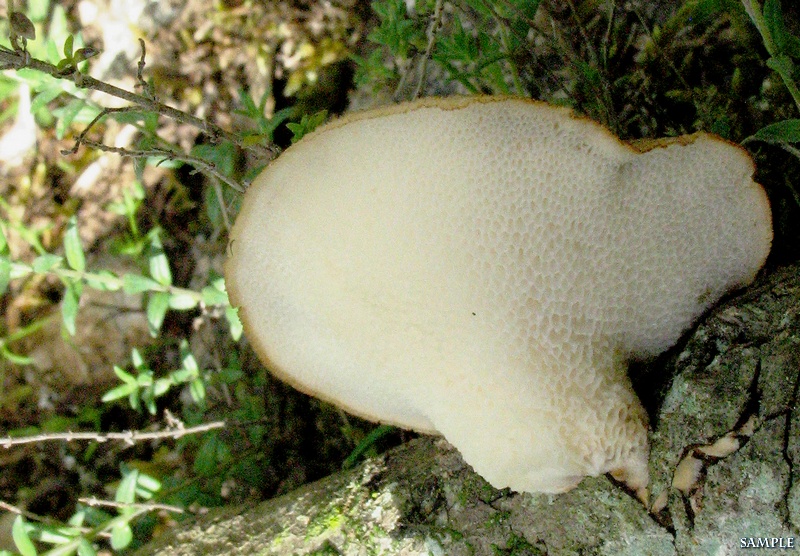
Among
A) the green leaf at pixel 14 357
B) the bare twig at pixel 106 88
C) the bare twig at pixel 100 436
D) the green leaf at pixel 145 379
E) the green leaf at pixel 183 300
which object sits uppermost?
the bare twig at pixel 106 88

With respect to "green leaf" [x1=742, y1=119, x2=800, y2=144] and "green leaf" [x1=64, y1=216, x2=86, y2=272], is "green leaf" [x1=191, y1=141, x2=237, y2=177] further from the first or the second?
"green leaf" [x1=742, y1=119, x2=800, y2=144]

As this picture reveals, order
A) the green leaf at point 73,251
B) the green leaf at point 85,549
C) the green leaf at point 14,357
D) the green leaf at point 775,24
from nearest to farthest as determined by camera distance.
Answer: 1. the green leaf at point 775,24
2. the green leaf at point 85,549
3. the green leaf at point 73,251
4. the green leaf at point 14,357

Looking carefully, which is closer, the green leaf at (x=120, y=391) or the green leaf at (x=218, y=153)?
the green leaf at (x=218, y=153)

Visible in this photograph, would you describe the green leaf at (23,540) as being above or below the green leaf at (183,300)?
below

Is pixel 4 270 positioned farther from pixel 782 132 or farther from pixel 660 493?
pixel 782 132

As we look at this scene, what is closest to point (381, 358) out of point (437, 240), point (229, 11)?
point (437, 240)

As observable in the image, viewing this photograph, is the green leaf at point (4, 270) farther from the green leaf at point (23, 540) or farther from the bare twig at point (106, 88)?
the bare twig at point (106, 88)

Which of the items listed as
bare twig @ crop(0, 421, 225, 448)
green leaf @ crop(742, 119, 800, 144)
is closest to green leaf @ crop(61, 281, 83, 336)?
bare twig @ crop(0, 421, 225, 448)

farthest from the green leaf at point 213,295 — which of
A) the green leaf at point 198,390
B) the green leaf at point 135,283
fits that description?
the green leaf at point 198,390
